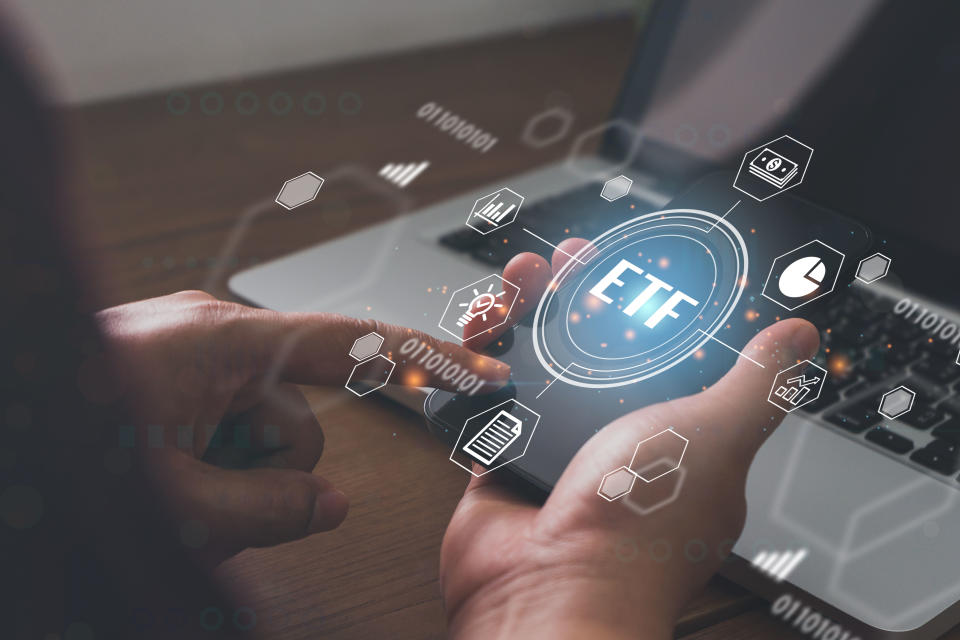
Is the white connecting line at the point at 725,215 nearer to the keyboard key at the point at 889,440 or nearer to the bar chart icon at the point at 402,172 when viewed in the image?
the keyboard key at the point at 889,440

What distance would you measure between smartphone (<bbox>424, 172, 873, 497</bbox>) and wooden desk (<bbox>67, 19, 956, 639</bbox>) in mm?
36

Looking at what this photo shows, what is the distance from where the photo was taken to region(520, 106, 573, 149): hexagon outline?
724 mm

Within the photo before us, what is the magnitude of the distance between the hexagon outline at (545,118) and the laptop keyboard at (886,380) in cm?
37

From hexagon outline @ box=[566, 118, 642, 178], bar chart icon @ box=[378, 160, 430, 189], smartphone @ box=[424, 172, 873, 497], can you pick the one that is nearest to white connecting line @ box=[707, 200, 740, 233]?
smartphone @ box=[424, 172, 873, 497]

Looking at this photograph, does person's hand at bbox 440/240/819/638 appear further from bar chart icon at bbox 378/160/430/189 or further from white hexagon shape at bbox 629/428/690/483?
bar chart icon at bbox 378/160/430/189

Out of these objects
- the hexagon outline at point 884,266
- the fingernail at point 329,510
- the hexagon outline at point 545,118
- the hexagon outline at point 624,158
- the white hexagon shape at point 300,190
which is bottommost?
the hexagon outline at point 545,118

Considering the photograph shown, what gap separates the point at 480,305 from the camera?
1.05 ft

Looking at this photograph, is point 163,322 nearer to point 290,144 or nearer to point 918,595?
point 918,595

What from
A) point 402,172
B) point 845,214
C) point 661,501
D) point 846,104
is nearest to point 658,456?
point 661,501

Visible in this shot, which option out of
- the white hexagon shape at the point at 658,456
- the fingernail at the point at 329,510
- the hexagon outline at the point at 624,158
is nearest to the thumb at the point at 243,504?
the fingernail at the point at 329,510

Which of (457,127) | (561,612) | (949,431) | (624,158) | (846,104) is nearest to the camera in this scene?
(561,612)

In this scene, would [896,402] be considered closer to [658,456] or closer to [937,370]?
[937,370]

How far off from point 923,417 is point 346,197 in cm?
41

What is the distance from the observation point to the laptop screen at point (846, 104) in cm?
45
